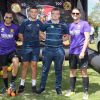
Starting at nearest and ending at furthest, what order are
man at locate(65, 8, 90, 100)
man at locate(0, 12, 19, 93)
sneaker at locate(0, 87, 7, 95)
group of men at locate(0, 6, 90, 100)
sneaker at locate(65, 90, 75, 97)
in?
man at locate(65, 8, 90, 100), group of men at locate(0, 6, 90, 100), man at locate(0, 12, 19, 93), sneaker at locate(65, 90, 75, 97), sneaker at locate(0, 87, 7, 95)

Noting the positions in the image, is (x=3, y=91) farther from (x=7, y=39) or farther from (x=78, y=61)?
(x=78, y=61)

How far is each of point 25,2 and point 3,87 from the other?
632 cm

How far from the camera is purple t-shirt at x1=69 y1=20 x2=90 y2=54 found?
28.3 feet

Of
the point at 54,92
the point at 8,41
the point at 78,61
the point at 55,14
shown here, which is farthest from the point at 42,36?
the point at 54,92

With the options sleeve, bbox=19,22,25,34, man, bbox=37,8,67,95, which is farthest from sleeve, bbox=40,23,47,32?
sleeve, bbox=19,22,25,34

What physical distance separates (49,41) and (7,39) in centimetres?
98

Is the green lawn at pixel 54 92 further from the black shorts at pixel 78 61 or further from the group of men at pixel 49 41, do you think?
the black shorts at pixel 78 61

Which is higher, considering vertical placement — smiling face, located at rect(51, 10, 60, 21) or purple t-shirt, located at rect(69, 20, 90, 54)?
smiling face, located at rect(51, 10, 60, 21)

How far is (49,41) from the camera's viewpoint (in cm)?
877

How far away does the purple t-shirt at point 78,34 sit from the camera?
8.64 m

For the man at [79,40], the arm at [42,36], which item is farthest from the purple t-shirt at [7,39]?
the man at [79,40]

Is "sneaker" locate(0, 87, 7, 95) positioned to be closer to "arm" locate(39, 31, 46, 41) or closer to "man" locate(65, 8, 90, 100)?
"arm" locate(39, 31, 46, 41)

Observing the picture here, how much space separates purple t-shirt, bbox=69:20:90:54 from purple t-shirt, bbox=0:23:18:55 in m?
1.38

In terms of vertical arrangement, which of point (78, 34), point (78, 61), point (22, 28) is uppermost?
point (22, 28)
